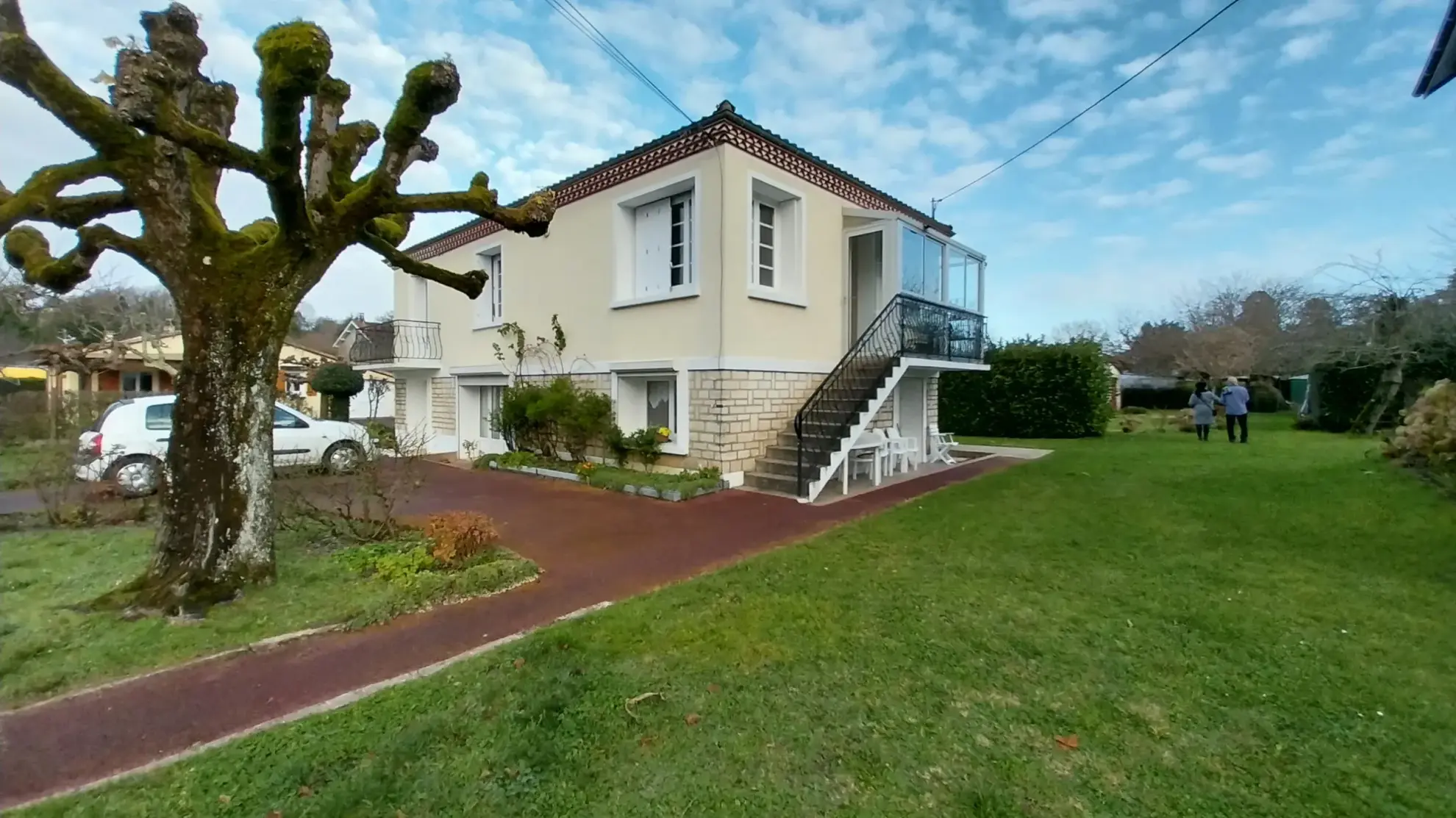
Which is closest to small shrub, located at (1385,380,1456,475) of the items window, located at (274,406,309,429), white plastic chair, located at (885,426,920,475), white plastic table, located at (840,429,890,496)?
white plastic chair, located at (885,426,920,475)

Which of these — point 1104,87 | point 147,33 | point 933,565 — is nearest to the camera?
point 147,33

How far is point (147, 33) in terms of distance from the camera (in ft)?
14.9

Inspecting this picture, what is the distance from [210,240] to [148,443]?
7.57 meters

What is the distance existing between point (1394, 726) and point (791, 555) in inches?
153

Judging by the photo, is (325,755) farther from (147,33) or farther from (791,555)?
(147,33)

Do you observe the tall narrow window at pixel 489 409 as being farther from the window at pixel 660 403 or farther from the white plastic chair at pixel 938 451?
the white plastic chair at pixel 938 451

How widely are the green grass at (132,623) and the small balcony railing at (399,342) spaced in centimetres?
1003

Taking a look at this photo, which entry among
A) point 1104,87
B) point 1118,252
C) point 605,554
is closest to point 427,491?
point 605,554

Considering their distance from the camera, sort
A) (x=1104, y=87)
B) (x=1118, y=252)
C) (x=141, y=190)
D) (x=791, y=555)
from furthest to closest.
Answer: (x=1118, y=252)
(x=1104, y=87)
(x=791, y=555)
(x=141, y=190)

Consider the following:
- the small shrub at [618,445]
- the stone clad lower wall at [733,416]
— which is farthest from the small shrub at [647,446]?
the stone clad lower wall at [733,416]

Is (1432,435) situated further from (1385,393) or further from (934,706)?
(934,706)

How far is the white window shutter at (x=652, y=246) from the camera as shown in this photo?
35.0 ft

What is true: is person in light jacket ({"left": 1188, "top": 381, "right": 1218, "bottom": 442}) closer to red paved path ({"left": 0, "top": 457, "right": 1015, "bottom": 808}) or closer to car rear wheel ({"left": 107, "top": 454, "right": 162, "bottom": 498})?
red paved path ({"left": 0, "top": 457, "right": 1015, "bottom": 808})

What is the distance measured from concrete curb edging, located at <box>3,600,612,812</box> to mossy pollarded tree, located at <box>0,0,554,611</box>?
3.79ft
